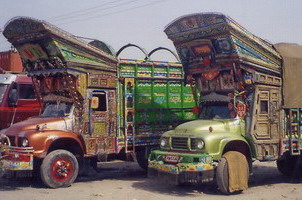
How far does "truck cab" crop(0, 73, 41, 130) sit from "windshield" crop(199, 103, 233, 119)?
5698 millimetres

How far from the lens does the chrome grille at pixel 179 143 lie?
9.48 metres

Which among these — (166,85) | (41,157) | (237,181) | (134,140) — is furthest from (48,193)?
(166,85)

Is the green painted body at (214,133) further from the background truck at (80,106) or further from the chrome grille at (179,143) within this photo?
the background truck at (80,106)

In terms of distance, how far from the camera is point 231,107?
10250 millimetres

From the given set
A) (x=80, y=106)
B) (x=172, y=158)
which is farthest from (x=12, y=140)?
(x=172, y=158)

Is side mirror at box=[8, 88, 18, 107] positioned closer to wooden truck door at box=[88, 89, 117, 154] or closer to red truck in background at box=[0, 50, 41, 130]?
red truck in background at box=[0, 50, 41, 130]

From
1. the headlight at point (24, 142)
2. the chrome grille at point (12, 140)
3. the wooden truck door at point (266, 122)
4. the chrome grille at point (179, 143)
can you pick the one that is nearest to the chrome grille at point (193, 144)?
the chrome grille at point (179, 143)

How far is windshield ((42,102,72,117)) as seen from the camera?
36.5ft

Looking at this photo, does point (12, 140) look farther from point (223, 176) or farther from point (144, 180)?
point (223, 176)

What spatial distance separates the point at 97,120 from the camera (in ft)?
37.3

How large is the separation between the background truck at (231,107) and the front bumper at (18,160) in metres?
2.84

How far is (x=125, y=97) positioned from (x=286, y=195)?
5176mm

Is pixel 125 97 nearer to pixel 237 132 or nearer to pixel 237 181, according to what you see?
pixel 237 132

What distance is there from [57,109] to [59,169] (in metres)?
1.92
